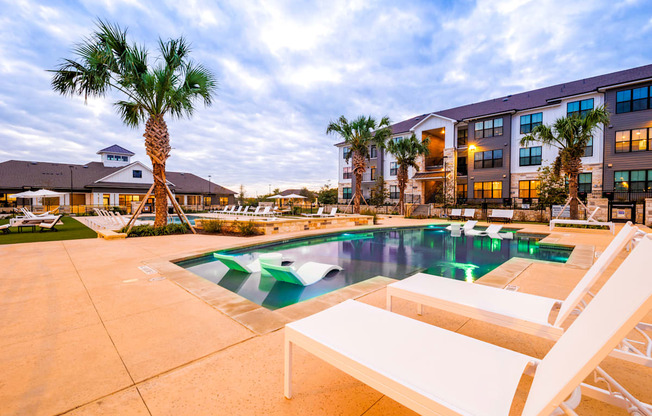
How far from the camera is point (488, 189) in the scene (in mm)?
24656

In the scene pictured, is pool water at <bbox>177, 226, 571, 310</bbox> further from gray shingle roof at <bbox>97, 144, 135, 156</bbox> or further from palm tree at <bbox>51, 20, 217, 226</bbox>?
gray shingle roof at <bbox>97, 144, 135, 156</bbox>

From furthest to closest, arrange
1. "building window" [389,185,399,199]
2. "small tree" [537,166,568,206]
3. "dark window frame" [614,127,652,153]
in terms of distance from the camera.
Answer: "building window" [389,185,399,199] → "small tree" [537,166,568,206] → "dark window frame" [614,127,652,153]

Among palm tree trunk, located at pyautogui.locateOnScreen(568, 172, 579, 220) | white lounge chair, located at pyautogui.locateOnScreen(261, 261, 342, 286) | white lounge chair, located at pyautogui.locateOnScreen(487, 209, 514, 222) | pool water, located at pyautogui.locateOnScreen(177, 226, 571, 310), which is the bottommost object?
pool water, located at pyautogui.locateOnScreen(177, 226, 571, 310)

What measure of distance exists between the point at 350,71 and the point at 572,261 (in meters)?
20.8

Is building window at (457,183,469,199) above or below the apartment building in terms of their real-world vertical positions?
below

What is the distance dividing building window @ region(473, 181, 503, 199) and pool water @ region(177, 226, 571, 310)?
14458 millimetres

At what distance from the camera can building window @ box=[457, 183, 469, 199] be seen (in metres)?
26.9

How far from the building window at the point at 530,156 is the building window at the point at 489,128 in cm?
254

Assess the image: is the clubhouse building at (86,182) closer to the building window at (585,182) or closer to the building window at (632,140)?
the building window at (585,182)

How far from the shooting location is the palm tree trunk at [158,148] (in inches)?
421

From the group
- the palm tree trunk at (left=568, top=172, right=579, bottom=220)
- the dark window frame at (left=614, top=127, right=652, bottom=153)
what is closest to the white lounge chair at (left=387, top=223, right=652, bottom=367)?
the palm tree trunk at (left=568, top=172, right=579, bottom=220)

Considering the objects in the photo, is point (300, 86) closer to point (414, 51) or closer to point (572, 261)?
point (414, 51)

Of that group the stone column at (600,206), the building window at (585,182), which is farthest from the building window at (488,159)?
the stone column at (600,206)

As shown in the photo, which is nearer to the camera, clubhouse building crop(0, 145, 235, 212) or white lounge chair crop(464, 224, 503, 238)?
white lounge chair crop(464, 224, 503, 238)
